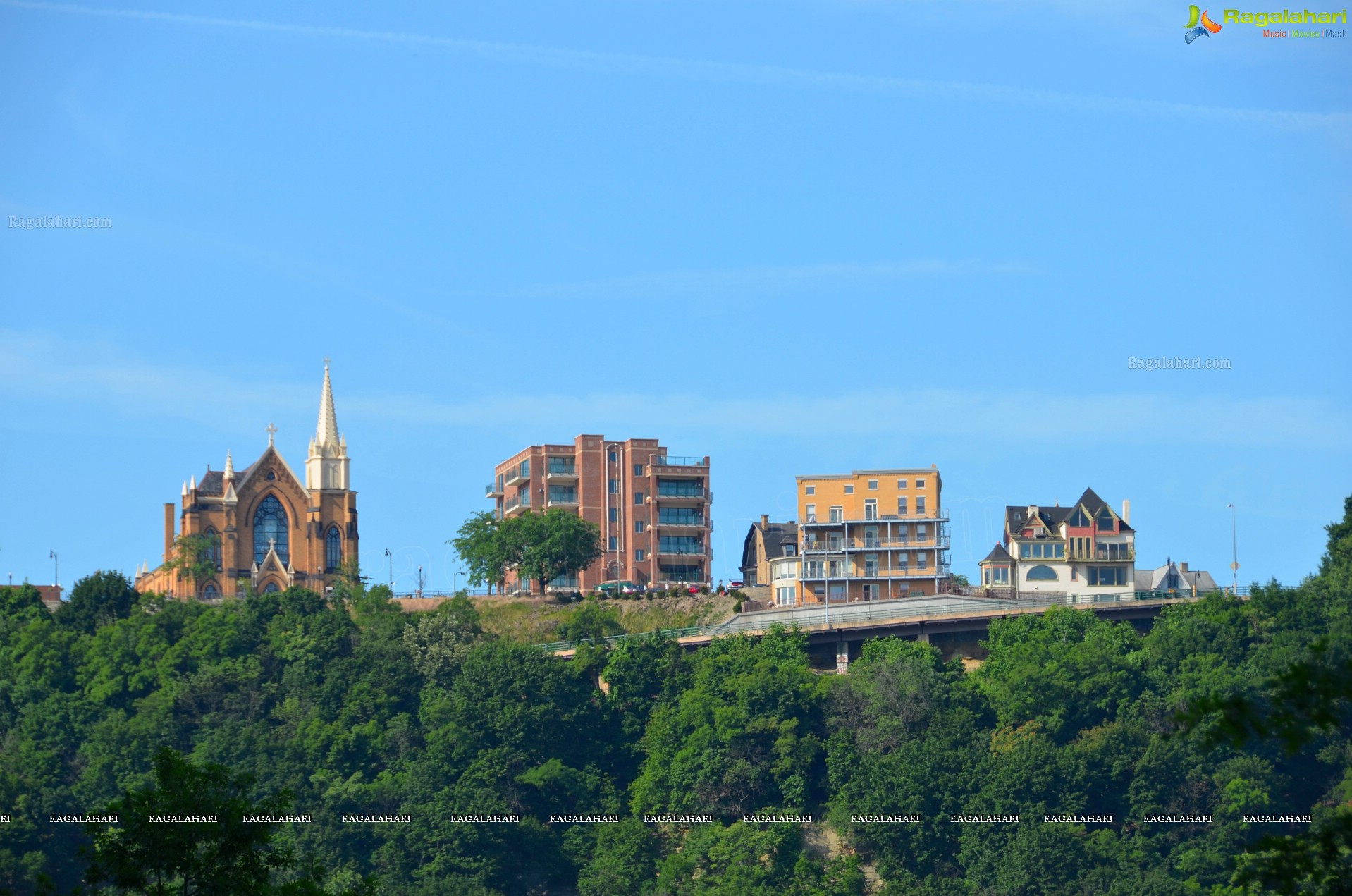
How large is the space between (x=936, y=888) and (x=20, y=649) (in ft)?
191

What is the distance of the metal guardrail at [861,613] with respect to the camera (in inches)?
5177

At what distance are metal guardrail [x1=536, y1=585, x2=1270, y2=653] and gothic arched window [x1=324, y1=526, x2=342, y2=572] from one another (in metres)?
29.6

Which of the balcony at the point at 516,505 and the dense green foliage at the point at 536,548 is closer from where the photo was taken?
the dense green foliage at the point at 536,548

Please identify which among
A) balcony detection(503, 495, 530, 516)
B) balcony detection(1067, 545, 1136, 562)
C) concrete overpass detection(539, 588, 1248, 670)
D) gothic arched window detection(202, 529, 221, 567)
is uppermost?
balcony detection(503, 495, 530, 516)

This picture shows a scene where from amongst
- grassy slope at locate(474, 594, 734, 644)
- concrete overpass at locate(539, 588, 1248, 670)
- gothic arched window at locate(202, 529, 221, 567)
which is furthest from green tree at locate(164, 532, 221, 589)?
concrete overpass at locate(539, 588, 1248, 670)

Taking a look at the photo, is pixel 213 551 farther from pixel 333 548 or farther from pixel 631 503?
pixel 631 503

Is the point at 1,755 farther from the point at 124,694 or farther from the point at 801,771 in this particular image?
the point at 801,771

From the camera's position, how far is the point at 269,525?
6324 inches

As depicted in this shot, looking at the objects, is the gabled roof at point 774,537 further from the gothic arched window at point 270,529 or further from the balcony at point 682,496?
the gothic arched window at point 270,529

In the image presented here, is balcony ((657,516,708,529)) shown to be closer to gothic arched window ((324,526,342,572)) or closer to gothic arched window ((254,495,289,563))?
gothic arched window ((324,526,342,572))

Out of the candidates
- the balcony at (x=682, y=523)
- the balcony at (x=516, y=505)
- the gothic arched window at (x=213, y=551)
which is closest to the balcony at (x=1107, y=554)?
the balcony at (x=682, y=523)

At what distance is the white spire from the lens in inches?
6486

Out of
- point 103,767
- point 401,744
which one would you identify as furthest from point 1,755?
point 401,744

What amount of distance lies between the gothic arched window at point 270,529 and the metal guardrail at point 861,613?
31.7 metres
